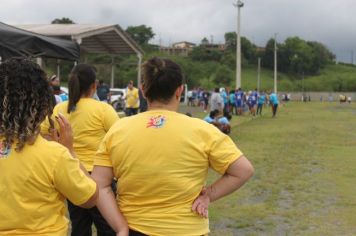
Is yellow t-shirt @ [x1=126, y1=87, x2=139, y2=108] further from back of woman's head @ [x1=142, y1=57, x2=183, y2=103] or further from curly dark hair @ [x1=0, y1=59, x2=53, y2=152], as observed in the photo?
curly dark hair @ [x1=0, y1=59, x2=53, y2=152]

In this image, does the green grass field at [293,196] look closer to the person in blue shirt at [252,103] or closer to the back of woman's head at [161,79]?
the back of woman's head at [161,79]

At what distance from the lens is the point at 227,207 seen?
7750mm

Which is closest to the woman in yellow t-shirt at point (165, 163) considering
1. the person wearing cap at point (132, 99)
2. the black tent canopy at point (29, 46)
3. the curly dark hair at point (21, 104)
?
the curly dark hair at point (21, 104)

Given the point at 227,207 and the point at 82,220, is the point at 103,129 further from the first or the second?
the point at 227,207

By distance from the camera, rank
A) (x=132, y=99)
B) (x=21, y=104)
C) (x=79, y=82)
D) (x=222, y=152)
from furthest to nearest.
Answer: (x=132, y=99) → (x=79, y=82) → (x=222, y=152) → (x=21, y=104)

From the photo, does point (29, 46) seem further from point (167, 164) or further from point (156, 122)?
point (167, 164)

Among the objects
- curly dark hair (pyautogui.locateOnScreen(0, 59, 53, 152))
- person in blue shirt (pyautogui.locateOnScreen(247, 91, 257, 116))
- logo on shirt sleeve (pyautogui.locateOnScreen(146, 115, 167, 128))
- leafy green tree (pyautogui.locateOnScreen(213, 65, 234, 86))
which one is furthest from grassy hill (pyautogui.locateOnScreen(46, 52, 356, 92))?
curly dark hair (pyautogui.locateOnScreen(0, 59, 53, 152))

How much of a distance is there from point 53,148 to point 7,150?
0.69 feet

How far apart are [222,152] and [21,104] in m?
0.99

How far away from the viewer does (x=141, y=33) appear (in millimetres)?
114688

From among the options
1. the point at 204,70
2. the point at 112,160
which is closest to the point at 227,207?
the point at 112,160

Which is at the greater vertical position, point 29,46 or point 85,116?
point 29,46

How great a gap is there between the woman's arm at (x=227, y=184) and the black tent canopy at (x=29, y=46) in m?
4.58

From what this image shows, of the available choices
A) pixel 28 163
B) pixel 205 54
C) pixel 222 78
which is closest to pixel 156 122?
pixel 28 163
